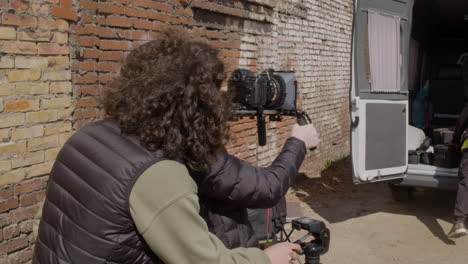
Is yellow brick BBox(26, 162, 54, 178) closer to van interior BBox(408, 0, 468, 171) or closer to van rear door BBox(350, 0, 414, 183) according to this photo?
van rear door BBox(350, 0, 414, 183)

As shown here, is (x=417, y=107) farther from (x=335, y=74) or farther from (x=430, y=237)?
(x=430, y=237)

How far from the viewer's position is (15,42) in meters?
2.65

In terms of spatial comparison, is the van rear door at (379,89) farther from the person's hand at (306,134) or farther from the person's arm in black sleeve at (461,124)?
the person's hand at (306,134)

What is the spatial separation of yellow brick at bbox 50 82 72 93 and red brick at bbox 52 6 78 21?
415 mm

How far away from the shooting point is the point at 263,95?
7.36 feet

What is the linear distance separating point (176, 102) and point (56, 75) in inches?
68.2

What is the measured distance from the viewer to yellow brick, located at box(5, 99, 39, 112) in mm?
2637

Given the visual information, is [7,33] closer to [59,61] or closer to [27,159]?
[59,61]

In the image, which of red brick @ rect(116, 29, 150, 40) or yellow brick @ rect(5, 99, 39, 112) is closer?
yellow brick @ rect(5, 99, 39, 112)

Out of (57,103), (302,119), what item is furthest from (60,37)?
(302,119)

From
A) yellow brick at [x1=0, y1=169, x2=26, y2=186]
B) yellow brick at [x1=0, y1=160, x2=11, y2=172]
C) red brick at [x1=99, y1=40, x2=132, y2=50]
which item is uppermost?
red brick at [x1=99, y1=40, x2=132, y2=50]

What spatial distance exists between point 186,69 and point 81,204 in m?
0.54

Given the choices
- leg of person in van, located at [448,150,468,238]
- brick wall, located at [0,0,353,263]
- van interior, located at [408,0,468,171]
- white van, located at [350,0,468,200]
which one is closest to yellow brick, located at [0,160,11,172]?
brick wall, located at [0,0,353,263]

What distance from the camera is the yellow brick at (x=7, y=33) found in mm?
2577
